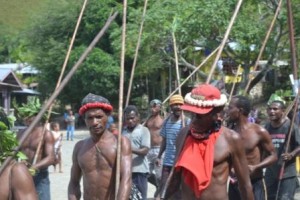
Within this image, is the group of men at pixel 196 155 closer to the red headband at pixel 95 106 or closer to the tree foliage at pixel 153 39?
the red headband at pixel 95 106

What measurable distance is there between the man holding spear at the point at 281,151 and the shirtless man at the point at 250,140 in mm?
800

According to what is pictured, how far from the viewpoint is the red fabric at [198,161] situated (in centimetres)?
544

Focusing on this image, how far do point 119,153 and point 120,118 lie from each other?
0.28m

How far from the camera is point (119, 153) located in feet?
19.9

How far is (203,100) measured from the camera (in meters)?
5.36

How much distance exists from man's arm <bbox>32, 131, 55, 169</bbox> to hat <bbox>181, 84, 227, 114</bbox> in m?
3.51

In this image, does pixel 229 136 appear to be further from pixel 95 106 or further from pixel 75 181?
pixel 75 181

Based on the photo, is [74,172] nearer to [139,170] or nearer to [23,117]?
[23,117]

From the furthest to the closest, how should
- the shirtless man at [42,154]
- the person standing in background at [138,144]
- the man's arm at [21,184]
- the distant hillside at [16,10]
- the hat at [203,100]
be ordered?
the distant hillside at [16,10] < the person standing in background at [138,144] < the shirtless man at [42,154] < the hat at [203,100] < the man's arm at [21,184]

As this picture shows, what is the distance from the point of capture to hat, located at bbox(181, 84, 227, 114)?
17.6 ft

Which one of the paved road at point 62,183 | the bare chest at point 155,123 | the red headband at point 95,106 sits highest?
the red headband at point 95,106

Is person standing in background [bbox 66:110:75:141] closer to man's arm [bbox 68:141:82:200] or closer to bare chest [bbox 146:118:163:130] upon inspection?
bare chest [bbox 146:118:163:130]

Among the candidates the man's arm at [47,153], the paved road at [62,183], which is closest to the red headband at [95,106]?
the man's arm at [47,153]

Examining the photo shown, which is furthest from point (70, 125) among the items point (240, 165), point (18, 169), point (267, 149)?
point (18, 169)
